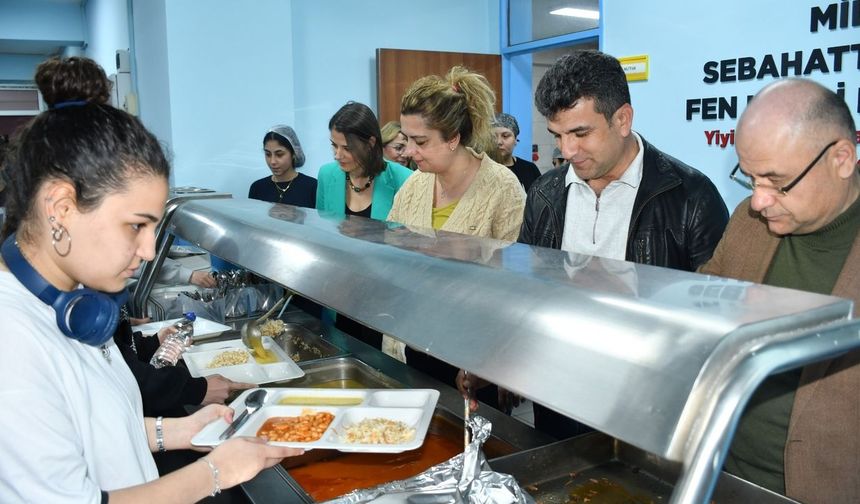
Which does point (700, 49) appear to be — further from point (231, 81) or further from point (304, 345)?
point (304, 345)

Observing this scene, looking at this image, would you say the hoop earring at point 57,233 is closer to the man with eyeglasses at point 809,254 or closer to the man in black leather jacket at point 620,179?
the man with eyeglasses at point 809,254

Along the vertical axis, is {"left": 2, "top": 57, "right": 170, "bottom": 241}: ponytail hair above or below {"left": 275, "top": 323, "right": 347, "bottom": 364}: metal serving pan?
above

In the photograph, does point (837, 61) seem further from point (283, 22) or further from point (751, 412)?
point (283, 22)

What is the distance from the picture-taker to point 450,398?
199 cm

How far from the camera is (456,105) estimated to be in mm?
2670

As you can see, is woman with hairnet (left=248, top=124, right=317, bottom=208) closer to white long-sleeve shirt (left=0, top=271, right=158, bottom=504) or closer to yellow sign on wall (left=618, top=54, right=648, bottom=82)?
yellow sign on wall (left=618, top=54, right=648, bottom=82)

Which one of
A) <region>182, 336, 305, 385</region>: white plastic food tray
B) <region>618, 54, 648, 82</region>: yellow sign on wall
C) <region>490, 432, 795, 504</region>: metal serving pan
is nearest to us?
<region>490, 432, 795, 504</region>: metal serving pan

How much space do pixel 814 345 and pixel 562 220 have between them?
1.53 meters

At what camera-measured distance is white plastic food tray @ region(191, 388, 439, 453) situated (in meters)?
1.60

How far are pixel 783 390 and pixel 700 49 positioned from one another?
3611mm

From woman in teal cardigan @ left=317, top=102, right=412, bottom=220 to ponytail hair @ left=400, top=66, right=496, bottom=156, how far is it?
791 mm

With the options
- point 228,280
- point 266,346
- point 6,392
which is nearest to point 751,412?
point 6,392

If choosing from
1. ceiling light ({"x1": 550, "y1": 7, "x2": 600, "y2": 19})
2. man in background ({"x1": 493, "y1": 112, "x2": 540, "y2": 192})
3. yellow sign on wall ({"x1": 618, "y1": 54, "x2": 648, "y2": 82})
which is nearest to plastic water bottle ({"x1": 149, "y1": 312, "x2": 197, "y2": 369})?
man in background ({"x1": 493, "y1": 112, "x2": 540, "y2": 192})

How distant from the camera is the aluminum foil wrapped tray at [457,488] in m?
1.29
